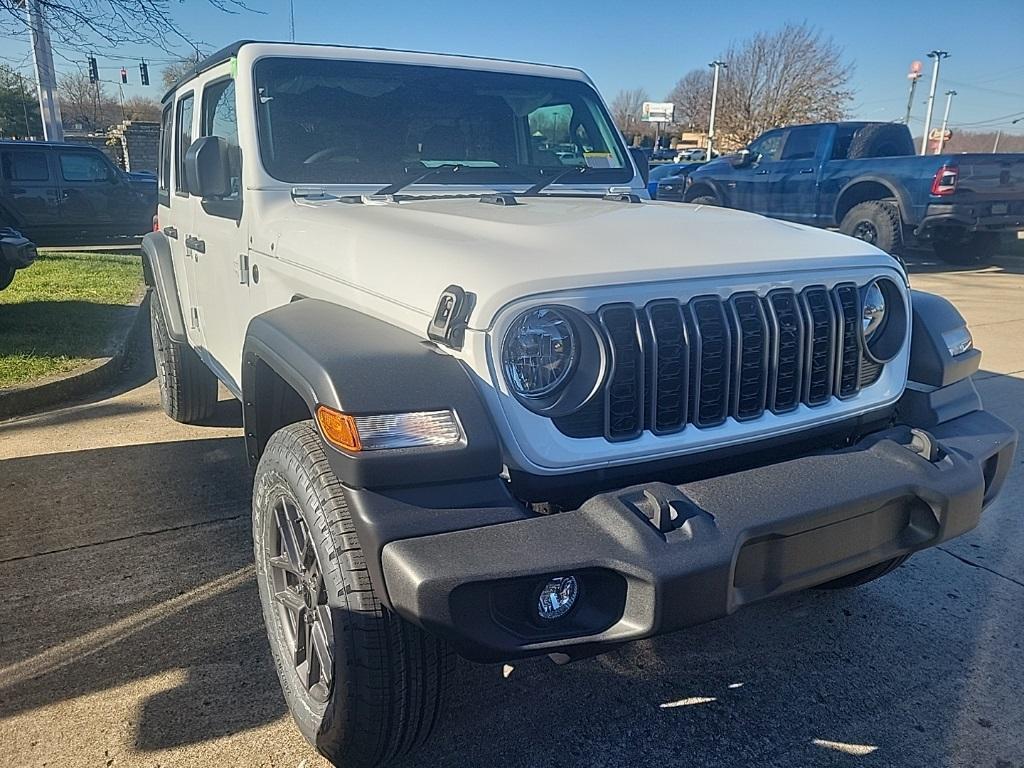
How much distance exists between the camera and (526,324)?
1.93 metres

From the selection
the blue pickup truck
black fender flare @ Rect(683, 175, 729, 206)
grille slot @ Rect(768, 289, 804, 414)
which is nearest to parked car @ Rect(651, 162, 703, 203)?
black fender flare @ Rect(683, 175, 729, 206)

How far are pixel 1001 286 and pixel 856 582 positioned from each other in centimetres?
945

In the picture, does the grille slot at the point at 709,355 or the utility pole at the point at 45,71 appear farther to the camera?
the utility pole at the point at 45,71

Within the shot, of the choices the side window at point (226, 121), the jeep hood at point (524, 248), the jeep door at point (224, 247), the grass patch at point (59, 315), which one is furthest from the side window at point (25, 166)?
the jeep hood at point (524, 248)

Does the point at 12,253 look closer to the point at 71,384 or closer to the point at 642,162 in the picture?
the point at 71,384

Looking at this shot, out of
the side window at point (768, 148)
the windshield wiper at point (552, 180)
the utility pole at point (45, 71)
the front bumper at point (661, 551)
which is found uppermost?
the utility pole at point (45, 71)

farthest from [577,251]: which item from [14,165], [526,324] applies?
[14,165]

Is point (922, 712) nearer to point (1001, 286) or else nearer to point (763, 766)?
point (763, 766)

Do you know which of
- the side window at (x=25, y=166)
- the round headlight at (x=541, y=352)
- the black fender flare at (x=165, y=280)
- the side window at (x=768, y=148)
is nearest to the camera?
the round headlight at (x=541, y=352)

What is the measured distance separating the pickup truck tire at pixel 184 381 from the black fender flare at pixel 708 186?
1007 centimetres

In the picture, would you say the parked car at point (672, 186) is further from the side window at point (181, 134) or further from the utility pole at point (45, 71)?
the side window at point (181, 134)

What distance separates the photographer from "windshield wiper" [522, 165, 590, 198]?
3.36 meters

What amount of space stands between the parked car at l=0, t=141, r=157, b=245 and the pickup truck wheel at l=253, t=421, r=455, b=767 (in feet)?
42.7

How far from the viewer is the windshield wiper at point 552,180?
336 centimetres
